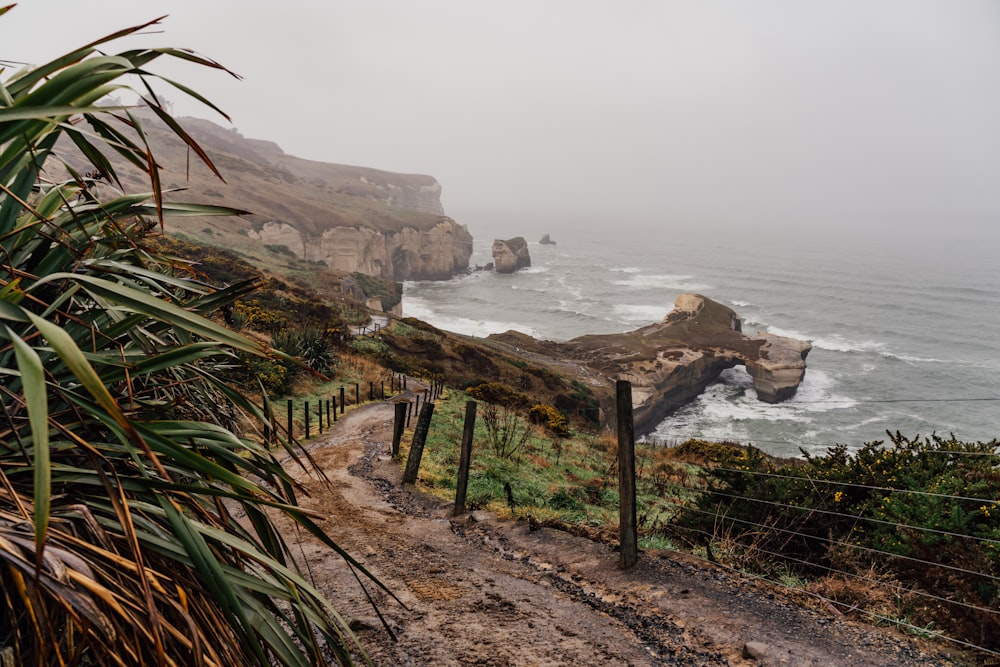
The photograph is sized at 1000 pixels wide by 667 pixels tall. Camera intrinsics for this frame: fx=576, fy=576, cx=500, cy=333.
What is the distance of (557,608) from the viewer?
185 inches

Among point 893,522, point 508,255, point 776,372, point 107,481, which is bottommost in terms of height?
point 776,372

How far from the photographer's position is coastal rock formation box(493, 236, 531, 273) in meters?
95.0

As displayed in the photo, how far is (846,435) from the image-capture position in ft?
115

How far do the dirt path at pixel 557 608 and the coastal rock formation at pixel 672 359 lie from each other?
2649 centimetres

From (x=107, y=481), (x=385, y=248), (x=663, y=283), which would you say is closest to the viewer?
(x=107, y=481)

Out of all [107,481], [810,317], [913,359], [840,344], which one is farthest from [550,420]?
[810,317]

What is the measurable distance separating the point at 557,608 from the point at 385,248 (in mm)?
78470

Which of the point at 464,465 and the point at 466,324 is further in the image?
the point at 466,324

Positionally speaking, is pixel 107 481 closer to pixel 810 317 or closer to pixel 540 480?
pixel 540 480

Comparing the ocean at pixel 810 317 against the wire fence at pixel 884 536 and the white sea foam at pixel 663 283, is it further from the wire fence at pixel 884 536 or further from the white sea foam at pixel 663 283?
the wire fence at pixel 884 536

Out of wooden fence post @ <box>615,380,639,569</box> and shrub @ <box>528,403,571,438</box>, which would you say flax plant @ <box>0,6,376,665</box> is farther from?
shrub @ <box>528,403,571,438</box>

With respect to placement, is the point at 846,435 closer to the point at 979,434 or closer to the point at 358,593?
the point at 979,434

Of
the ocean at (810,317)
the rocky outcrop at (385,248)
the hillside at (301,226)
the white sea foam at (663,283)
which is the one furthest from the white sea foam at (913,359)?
the rocky outcrop at (385,248)

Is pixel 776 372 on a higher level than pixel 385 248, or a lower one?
lower
